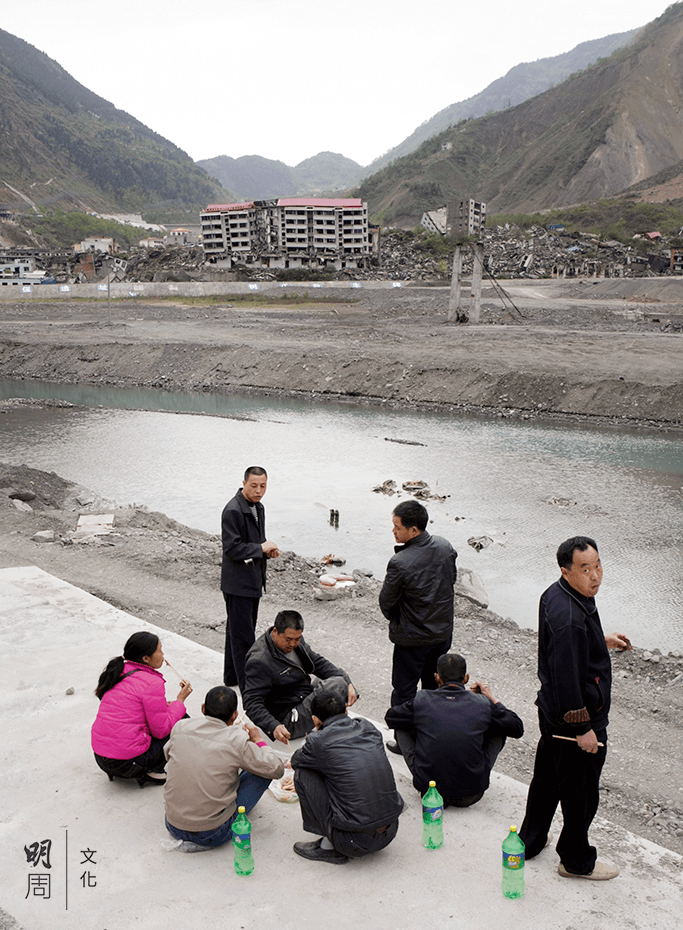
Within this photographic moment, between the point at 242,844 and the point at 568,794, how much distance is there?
167cm

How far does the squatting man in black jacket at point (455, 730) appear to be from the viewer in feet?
14.1

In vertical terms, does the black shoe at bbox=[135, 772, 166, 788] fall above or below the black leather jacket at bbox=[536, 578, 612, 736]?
below

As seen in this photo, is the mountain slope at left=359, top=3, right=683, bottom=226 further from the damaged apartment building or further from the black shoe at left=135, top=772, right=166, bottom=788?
the black shoe at left=135, top=772, right=166, bottom=788

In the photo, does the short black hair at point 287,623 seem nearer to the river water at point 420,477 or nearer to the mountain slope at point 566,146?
the river water at point 420,477

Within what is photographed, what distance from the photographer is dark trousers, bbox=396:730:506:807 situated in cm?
444

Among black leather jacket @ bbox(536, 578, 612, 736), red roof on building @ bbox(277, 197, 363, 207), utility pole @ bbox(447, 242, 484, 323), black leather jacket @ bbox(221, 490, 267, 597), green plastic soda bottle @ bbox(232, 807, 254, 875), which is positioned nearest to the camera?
black leather jacket @ bbox(536, 578, 612, 736)

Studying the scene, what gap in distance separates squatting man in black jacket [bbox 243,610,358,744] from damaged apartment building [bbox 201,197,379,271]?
8751 cm

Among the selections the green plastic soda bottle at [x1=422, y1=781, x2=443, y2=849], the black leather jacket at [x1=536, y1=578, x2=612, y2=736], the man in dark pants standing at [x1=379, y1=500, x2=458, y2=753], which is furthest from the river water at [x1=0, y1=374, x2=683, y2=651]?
the black leather jacket at [x1=536, y1=578, x2=612, y2=736]

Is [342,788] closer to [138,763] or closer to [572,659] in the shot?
[572,659]

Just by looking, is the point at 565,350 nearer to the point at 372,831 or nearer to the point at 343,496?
the point at 343,496

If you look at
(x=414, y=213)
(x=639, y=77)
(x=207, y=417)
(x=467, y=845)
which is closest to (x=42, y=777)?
(x=467, y=845)

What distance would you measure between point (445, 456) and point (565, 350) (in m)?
14.1

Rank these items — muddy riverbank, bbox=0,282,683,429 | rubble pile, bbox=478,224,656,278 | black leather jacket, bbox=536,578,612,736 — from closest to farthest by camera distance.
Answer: black leather jacket, bbox=536,578,612,736 → muddy riverbank, bbox=0,282,683,429 → rubble pile, bbox=478,224,656,278

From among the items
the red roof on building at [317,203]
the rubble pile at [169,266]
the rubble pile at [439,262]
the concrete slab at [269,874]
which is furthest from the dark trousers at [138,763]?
the red roof on building at [317,203]
